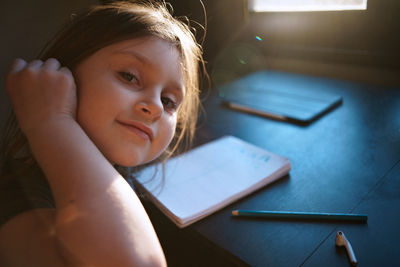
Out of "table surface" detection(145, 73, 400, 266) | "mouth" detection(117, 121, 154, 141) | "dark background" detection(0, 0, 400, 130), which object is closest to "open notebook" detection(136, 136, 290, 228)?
"table surface" detection(145, 73, 400, 266)

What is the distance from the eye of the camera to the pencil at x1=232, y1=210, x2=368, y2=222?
47 cm

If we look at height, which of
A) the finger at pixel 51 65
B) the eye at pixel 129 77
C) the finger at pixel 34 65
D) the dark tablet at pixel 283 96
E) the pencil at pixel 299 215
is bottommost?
the dark tablet at pixel 283 96

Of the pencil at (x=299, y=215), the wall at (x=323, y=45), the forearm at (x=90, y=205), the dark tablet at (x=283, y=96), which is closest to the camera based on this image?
the forearm at (x=90, y=205)

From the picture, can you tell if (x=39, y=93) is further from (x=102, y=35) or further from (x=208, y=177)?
(x=208, y=177)

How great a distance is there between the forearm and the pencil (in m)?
0.16

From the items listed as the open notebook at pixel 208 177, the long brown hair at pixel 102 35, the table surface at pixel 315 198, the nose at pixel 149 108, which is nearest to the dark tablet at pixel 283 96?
the table surface at pixel 315 198

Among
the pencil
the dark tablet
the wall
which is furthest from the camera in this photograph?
the wall

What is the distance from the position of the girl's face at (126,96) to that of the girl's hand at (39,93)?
29 mm

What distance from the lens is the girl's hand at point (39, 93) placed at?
44cm

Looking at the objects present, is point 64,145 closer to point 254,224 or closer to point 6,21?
point 254,224

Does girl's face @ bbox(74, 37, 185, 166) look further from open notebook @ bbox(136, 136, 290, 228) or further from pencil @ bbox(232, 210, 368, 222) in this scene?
pencil @ bbox(232, 210, 368, 222)

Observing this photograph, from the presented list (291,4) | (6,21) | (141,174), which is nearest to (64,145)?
(141,174)

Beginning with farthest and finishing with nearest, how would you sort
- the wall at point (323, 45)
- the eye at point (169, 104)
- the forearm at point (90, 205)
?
the wall at point (323, 45), the eye at point (169, 104), the forearm at point (90, 205)

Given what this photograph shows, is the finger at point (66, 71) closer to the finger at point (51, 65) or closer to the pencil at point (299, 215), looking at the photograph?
the finger at point (51, 65)
